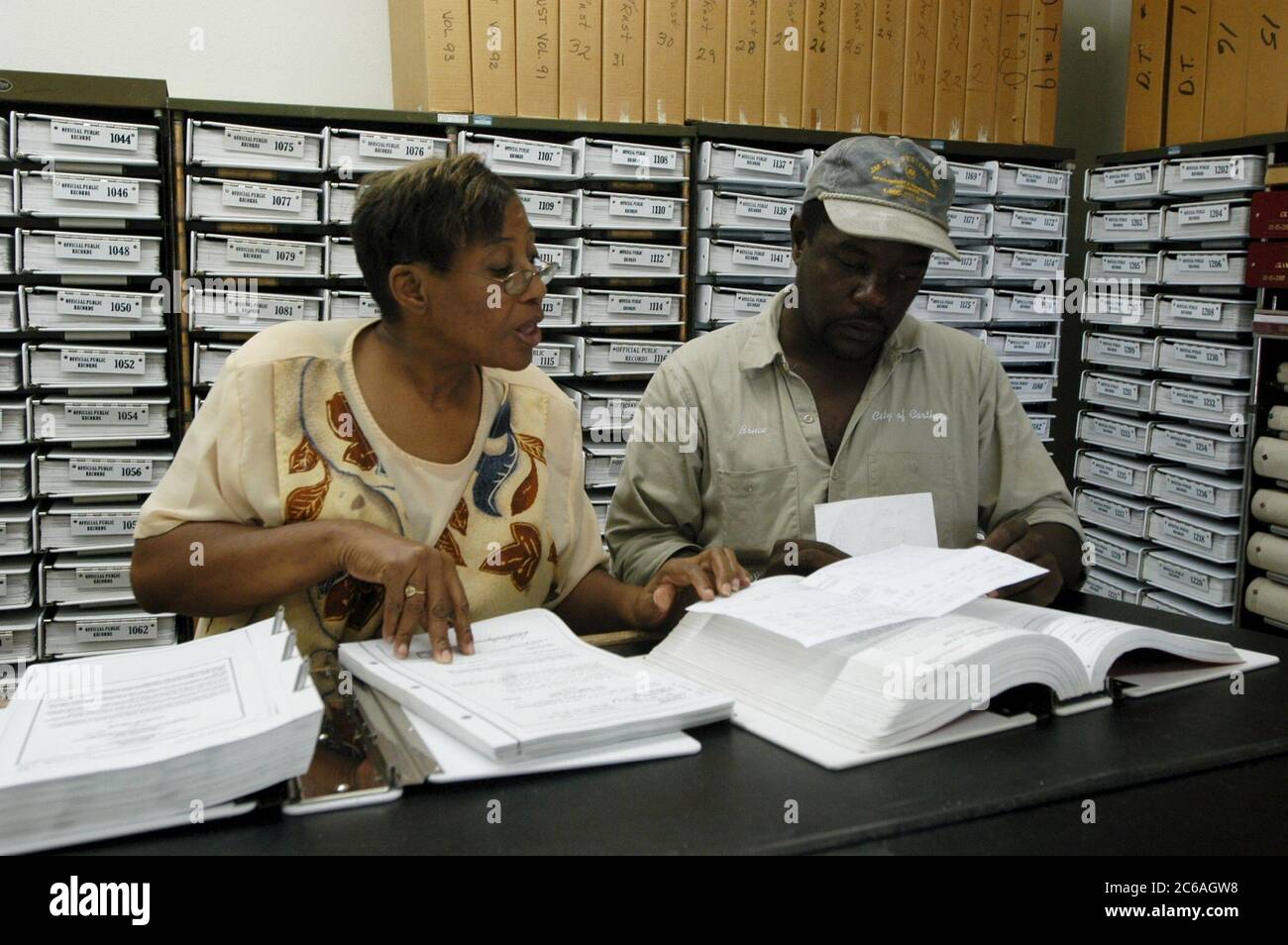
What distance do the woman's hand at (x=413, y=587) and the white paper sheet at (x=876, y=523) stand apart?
22.3 inches

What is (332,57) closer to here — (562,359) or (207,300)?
(207,300)

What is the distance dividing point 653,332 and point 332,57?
1.35m

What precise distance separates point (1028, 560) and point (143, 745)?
1088mm

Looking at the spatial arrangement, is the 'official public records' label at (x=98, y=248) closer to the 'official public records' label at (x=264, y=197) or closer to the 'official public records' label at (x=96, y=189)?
the 'official public records' label at (x=96, y=189)

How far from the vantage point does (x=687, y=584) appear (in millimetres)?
1205

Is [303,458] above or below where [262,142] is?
below

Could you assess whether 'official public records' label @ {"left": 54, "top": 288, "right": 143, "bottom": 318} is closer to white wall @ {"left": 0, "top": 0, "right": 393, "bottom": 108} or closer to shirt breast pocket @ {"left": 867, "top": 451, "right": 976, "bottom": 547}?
white wall @ {"left": 0, "top": 0, "right": 393, "bottom": 108}

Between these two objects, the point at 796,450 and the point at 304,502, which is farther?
the point at 796,450

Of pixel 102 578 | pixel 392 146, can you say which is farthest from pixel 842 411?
pixel 102 578

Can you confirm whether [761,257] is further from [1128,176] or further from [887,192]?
[887,192]

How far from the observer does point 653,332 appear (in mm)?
3025

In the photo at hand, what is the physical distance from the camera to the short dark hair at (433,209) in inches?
51.9
